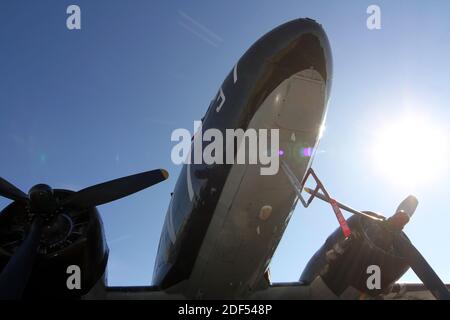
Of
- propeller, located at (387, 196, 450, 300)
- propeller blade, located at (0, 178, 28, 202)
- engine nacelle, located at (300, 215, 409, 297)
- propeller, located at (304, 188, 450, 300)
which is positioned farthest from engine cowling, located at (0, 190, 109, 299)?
propeller, located at (387, 196, 450, 300)

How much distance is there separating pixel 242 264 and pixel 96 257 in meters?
3.27

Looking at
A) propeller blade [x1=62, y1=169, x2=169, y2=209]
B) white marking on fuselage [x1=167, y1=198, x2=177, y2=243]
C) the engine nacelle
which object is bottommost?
the engine nacelle

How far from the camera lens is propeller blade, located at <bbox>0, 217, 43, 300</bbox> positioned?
22.3 feet

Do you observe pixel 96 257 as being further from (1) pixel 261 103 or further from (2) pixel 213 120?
(1) pixel 261 103

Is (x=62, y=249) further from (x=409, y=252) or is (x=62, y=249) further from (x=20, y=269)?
(x=409, y=252)

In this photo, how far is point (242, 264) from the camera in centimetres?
867

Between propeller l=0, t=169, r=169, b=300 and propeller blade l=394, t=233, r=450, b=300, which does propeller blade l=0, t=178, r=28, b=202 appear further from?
propeller blade l=394, t=233, r=450, b=300

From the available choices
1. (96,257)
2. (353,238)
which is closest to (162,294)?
(96,257)

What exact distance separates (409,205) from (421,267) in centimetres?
224

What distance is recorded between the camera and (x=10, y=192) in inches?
341

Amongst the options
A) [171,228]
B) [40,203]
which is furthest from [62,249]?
[171,228]

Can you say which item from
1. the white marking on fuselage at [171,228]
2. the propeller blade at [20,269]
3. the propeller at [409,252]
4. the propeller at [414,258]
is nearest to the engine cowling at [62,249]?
the propeller blade at [20,269]

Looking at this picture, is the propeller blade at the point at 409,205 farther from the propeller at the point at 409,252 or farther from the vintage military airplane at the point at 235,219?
the vintage military airplane at the point at 235,219

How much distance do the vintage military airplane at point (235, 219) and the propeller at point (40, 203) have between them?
0.07 feet
